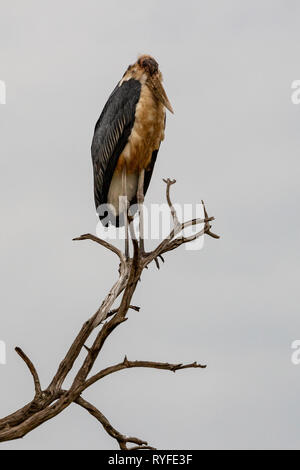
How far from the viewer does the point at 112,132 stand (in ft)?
59.2

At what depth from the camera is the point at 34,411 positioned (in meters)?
14.6

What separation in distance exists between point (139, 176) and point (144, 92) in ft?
3.99

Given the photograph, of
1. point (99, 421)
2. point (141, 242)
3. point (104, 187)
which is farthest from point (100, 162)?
point (99, 421)

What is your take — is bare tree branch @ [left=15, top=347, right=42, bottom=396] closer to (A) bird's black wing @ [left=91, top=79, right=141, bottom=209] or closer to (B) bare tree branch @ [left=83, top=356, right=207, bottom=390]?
(B) bare tree branch @ [left=83, top=356, right=207, bottom=390]

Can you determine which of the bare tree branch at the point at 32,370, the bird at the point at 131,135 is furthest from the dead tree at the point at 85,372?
the bird at the point at 131,135

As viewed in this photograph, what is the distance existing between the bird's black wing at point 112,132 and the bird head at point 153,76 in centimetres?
18

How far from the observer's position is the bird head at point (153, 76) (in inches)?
694

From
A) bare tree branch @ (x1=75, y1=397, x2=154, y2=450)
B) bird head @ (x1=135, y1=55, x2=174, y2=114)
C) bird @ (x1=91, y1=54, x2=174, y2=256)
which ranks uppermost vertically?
bird head @ (x1=135, y1=55, x2=174, y2=114)

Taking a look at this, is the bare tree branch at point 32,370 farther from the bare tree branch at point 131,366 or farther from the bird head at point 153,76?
the bird head at point 153,76

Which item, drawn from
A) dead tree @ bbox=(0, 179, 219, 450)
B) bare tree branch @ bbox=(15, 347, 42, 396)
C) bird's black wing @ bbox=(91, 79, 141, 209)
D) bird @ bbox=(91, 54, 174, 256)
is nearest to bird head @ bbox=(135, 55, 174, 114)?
bird @ bbox=(91, 54, 174, 256)

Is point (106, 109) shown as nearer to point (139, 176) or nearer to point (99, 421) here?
point (139, 176)

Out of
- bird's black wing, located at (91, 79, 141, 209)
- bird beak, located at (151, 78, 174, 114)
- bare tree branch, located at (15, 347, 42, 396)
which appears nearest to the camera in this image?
bare tree branch, located at (15, 347, 42, 396)

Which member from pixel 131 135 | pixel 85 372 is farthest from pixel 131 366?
pixel 131 135

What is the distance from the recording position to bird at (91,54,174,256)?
17625 millimetres
